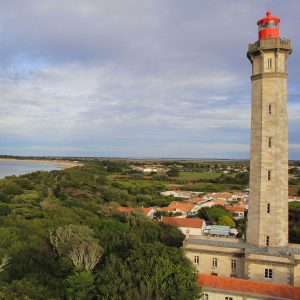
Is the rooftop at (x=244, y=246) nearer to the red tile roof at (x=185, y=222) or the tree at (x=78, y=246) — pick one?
the tree at (x=78, y=246)

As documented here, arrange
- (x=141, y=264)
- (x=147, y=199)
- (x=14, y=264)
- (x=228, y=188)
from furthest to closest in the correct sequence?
1. (x=228, y=188)
2. (x=147, y=199)
3. (x=14, y=264)
4. (x=141, y=264)

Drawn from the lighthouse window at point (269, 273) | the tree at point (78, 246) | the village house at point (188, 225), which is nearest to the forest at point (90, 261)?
the tree at point (78, 246)

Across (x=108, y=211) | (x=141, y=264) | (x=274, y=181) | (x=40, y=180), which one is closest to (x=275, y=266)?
(x=274, y=181)

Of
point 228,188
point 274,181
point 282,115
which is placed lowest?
point 228,188

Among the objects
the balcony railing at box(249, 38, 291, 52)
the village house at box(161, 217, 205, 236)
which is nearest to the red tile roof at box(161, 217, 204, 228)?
the village house at box(161, 217, 205, 236)

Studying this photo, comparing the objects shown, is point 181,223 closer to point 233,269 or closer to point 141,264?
point 233,269

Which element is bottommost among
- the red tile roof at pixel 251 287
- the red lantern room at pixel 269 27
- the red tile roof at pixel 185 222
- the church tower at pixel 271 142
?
the red tile roof at pixel 185 222

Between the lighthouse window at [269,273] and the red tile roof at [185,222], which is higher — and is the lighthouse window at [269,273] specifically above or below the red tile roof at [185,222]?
above
